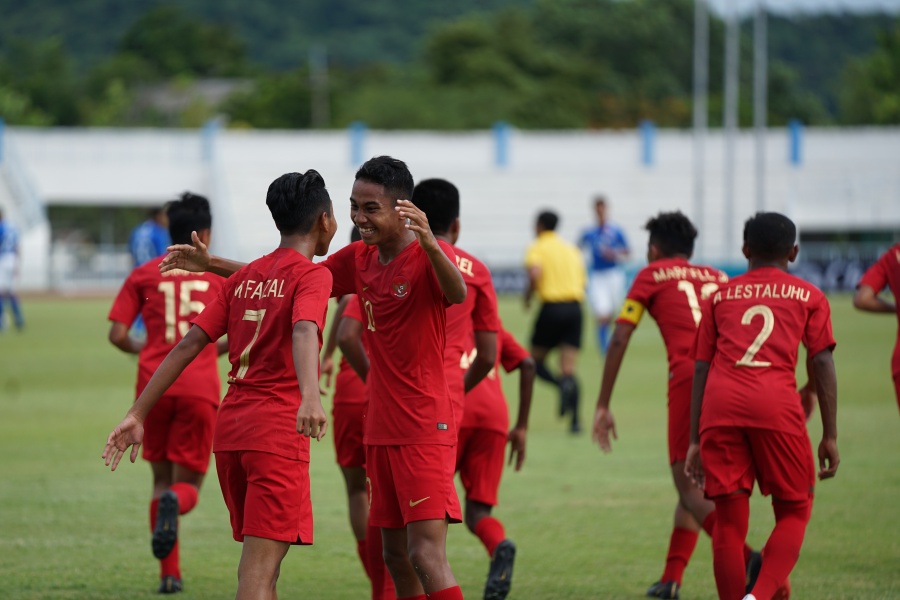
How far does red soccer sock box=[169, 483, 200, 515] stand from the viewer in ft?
23.4

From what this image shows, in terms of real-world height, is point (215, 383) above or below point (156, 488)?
above

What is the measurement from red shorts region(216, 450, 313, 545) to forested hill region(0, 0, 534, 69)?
125 metres

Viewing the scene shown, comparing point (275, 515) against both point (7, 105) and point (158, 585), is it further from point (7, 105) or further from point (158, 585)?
point (7, 105)

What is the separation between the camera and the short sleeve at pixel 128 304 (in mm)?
7492

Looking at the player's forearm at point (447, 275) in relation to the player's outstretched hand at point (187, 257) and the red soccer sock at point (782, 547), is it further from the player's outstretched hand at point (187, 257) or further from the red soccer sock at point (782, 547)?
the red soccer sock at point (782, 547)

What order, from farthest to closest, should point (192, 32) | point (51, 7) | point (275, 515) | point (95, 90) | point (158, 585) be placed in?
1. point (51, 7)
2. point (192, 32)
3. point (95, 90)
4. point (158, 585)
5. point (275, 515)

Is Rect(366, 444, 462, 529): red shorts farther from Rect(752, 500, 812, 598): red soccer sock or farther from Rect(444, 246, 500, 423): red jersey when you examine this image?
Rect(752, 500, 812, 598): red soccer sock

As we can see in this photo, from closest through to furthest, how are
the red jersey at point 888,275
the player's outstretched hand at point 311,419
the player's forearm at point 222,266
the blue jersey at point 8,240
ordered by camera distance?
the player's outstretched hand at point 311,419 < the player's forearm at point 222,266 < the red jersey at point 888,275 < the blue jersey at point 8,240

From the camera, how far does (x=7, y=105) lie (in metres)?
70.7

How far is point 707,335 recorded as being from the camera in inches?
246

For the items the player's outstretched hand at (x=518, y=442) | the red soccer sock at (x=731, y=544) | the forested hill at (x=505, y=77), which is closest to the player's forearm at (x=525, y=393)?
the player's outstretched hand at (x=518, y=442)

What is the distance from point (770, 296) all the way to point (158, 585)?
3747 millimetres

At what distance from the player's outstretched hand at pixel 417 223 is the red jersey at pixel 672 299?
7.59 feet

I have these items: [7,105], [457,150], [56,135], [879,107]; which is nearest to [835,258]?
[457,150]
